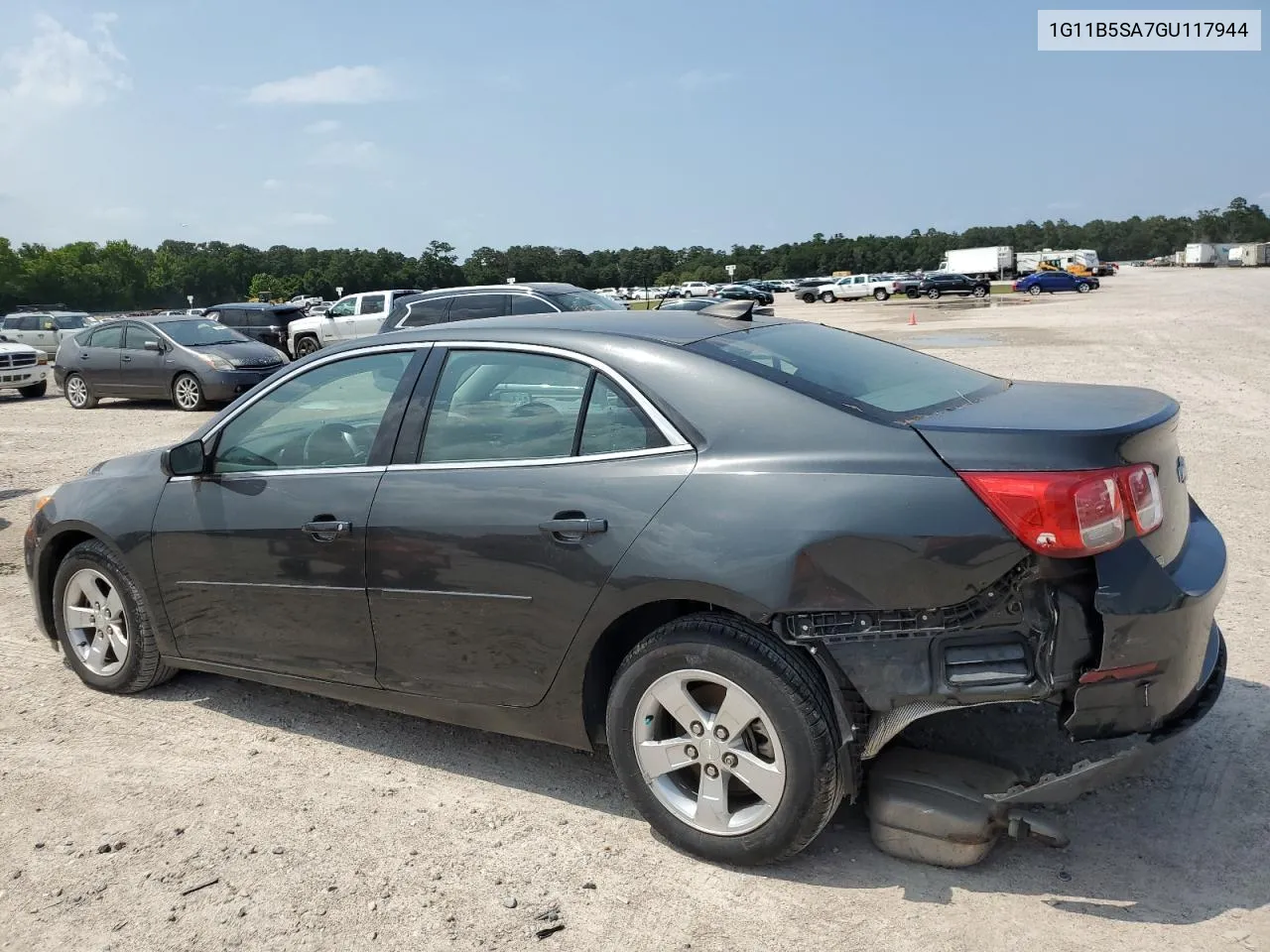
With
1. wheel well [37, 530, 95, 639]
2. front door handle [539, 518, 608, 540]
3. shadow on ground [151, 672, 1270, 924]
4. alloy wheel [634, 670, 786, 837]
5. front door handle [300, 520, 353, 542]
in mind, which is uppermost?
front door handle [539, 518, 608, 540]

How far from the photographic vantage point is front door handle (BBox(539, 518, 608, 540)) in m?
3.27

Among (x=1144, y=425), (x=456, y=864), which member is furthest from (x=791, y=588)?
(x=456, y=864)

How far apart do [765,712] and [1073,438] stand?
1178mm

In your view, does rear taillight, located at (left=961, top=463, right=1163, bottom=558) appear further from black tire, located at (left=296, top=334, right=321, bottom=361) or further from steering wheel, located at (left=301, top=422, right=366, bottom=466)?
black tire, located at (left=296, top=334, right=321, bottom=361)

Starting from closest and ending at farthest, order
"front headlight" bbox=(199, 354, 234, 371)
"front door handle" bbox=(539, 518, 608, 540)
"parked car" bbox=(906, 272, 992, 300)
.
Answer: "front door handle" bbox=(539, 518, 608, 540), "front headlight" bbox=(199, 354, 234, 371), "parked car" bbox=(906, 272, 992, 300)

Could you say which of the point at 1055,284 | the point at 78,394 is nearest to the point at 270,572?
the point at 78,394

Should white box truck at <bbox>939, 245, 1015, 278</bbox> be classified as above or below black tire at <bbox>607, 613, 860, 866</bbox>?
above

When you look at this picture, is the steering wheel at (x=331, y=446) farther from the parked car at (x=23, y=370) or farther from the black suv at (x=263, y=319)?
the black suv at (x=263, y=319)

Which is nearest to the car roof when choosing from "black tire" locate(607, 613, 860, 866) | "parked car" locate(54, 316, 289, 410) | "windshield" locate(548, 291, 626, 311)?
"black tire" locate(607, 613, 860, 866)

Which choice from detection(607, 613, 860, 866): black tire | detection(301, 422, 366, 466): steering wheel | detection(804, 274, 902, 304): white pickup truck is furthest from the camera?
detection(804, 274, 902, 304): white pickup truck

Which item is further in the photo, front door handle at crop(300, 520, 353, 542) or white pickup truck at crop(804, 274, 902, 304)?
white pickup truck at crop(804, 274, 902, 304)

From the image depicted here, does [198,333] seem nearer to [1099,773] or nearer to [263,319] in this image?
[263,319]

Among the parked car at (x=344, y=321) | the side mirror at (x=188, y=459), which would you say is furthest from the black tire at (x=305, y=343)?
the side mirror at (x=188, y=459)

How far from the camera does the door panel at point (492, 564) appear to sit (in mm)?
3273
